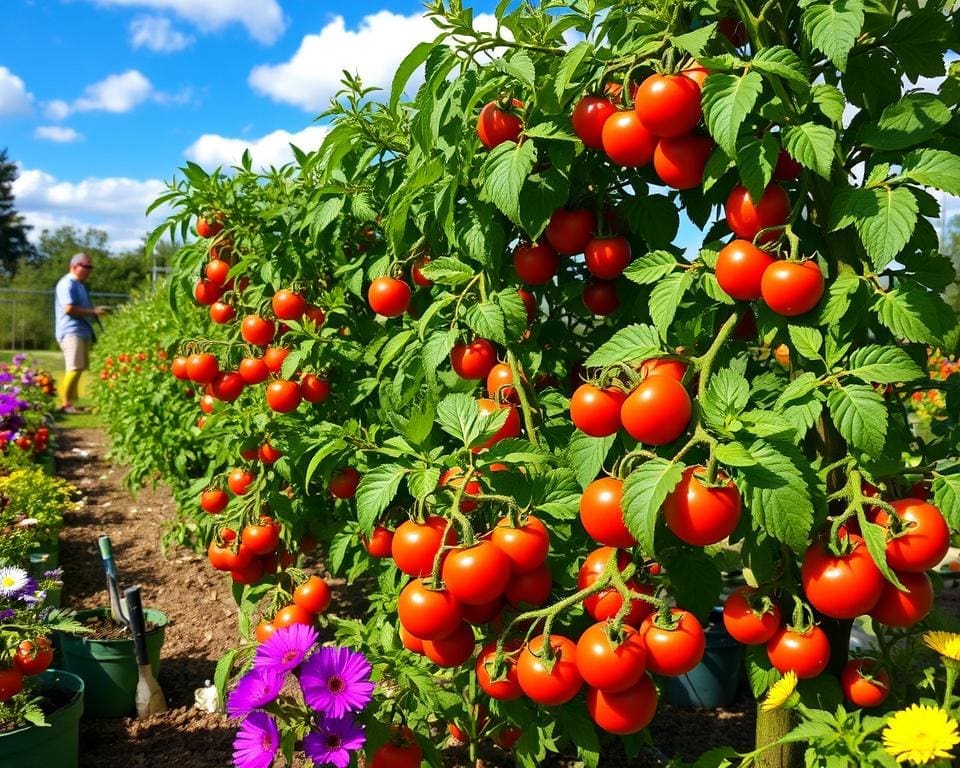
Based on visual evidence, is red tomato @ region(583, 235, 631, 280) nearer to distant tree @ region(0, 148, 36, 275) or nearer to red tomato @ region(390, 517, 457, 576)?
red tomato @ region(390, 517, 457, 576)

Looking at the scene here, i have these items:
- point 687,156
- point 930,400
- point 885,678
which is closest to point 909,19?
point 687,156

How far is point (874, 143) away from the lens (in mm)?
1281

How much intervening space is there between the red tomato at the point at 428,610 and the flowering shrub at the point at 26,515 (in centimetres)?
236

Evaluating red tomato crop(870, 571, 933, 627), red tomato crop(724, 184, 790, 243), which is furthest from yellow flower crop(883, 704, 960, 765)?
red tomato crop(724, 184, 790, 243)

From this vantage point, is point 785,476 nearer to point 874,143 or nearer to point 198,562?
point 874,143

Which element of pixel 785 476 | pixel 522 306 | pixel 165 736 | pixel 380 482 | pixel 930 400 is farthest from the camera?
pixel 930 400

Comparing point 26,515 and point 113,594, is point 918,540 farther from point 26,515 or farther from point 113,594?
point 26,515

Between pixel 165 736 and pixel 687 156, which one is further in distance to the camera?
pixel 165 736

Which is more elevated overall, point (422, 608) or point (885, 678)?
point (422, 608)

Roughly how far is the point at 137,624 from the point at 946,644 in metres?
2.51

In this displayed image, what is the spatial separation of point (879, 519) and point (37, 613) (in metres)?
2.51

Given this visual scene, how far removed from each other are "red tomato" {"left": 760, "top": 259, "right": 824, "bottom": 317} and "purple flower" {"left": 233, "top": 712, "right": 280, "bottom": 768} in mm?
1164

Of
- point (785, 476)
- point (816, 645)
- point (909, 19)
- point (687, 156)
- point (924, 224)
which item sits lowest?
point (816, 645)

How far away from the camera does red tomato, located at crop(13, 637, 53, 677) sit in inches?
86.5
